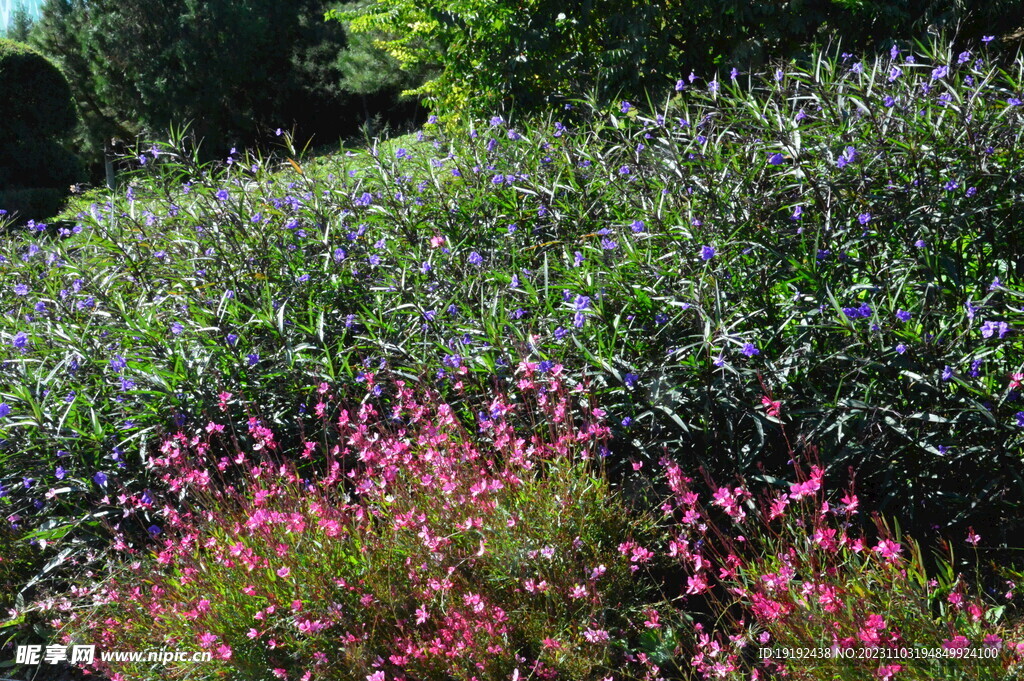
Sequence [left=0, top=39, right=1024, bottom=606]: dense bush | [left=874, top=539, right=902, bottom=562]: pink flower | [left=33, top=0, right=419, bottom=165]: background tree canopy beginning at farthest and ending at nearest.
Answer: [left=33, top=0, right=419, bottom=165]: background tree canopy < [left=0, top=39, right=1024, bottom=606]: dense bush < [left=874, top=539, right=902, bottom=562]: pink flower

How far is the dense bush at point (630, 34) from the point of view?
8.04 metres

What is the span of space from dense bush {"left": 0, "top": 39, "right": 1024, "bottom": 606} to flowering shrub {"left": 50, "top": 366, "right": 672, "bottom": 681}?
14.4 inches

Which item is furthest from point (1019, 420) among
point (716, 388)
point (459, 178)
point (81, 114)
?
point (81, 114)

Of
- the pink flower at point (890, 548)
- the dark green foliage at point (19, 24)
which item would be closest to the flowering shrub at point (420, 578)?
the pink flower at point (890, 548)

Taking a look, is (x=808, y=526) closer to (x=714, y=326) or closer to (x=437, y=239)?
(x=714, y=326)

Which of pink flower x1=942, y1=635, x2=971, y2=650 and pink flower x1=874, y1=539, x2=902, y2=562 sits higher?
pink flower x1=874, y1=539, x2=902, y2=562

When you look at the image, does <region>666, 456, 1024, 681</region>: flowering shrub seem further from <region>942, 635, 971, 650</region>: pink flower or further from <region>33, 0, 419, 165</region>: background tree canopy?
<region>33, 0, 419, 165</region>: background tree canopy

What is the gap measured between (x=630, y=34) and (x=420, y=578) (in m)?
6.47

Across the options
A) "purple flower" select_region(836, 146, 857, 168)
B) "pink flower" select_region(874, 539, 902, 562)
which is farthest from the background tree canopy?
"pink flower" select_region(874, 539, 902, 562)

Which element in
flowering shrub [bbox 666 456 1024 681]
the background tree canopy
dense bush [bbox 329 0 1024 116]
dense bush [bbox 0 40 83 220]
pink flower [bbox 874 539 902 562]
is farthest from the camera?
the background tree canopy

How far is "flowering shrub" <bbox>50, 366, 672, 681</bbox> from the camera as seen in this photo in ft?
8.74

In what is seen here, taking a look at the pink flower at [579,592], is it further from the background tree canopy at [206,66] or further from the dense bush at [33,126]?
the background tree canopy at [206,66]

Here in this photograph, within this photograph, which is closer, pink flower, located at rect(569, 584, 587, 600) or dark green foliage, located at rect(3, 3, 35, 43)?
pink flower, located at rect(569, 584, 587, 600)

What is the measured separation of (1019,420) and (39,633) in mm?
3627
